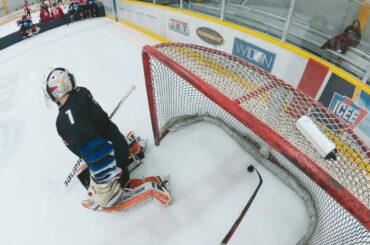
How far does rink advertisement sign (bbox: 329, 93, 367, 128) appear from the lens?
198 cm

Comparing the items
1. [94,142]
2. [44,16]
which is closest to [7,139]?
[94,142]

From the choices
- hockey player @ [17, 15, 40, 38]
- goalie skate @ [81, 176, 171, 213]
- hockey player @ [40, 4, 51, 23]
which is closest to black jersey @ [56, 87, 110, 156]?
goalie skate @ [81, 176, 171, 213]

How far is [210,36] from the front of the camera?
3.38m

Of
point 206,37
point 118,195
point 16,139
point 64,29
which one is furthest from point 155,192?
point 64,29

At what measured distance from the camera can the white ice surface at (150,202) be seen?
1628 millimetres

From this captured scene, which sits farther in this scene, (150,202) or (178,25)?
(178,25)

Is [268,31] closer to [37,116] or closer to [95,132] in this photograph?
[95,132]

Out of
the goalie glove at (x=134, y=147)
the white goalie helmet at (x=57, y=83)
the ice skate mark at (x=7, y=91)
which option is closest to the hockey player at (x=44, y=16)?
the ice skate mark at (x=7, y=91)

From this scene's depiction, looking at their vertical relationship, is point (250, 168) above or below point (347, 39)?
below

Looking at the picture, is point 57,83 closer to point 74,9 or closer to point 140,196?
point 140,196

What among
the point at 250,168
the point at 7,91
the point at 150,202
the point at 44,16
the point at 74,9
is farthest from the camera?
the point at 74,9

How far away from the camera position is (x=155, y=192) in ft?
5.60

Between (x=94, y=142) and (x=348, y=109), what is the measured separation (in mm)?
2047

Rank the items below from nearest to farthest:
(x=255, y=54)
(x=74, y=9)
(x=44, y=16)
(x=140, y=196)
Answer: (x=140, y=196) < (x=255, y=54) < (x=44, y=16) < (x=74, y=9)
